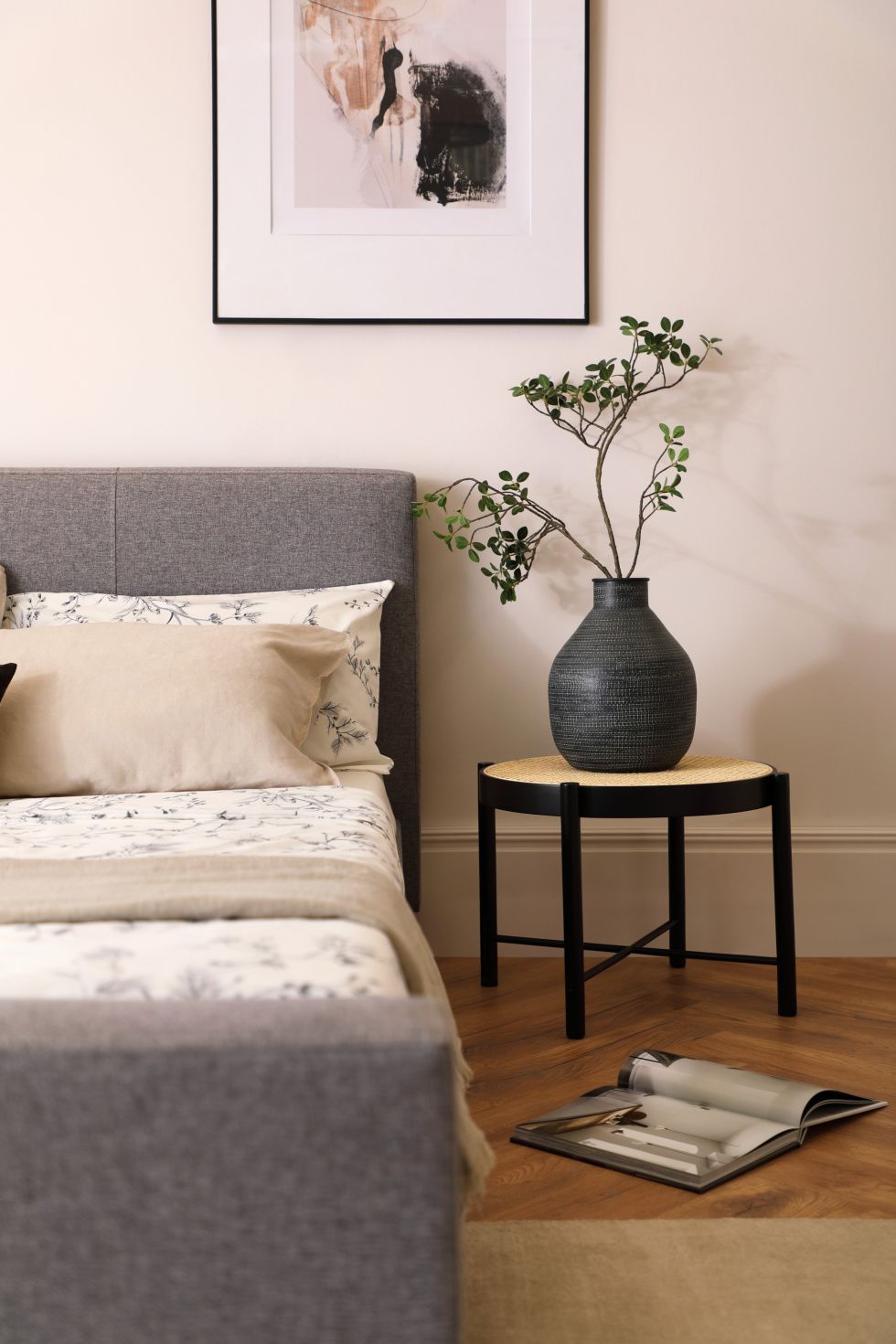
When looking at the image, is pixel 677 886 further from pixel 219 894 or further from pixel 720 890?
pixel 219 894

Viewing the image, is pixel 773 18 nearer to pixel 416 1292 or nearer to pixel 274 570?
pixel 274 570

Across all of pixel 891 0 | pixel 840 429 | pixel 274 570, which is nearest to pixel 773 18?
pixel 891 0

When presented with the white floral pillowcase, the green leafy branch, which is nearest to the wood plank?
the white floral pillowcase

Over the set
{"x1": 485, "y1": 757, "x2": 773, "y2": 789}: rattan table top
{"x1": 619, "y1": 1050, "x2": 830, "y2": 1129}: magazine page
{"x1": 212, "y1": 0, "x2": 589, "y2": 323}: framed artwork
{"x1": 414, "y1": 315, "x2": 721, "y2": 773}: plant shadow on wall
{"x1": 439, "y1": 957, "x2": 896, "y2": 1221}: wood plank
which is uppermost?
{"x1": 212, "y1": 0, "x2": 589, "y2": 323}: framed artwork

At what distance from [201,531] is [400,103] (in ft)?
3.62

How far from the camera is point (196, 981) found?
97 cm

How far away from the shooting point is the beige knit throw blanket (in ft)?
3.72

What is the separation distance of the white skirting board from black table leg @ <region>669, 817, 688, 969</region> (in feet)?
0.40

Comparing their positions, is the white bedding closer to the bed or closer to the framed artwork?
the bed

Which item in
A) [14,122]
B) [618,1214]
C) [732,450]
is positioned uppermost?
[14,122]

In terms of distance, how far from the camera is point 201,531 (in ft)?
8.61

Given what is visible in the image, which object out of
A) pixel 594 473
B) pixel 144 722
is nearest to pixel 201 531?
pixel 144 722

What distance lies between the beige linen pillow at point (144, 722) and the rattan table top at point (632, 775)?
451 millimetres

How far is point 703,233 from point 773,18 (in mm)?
519
